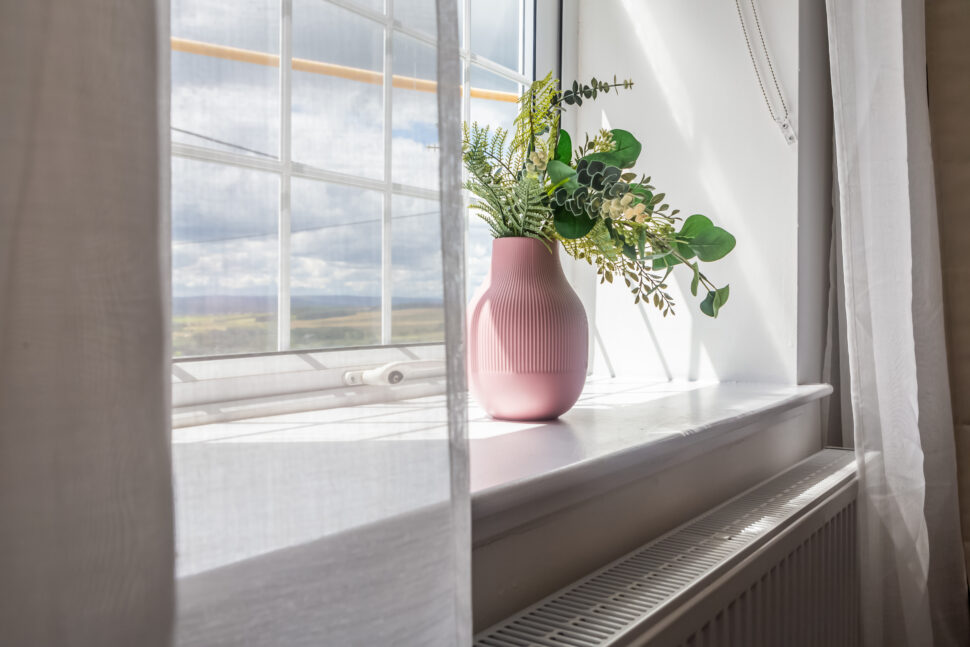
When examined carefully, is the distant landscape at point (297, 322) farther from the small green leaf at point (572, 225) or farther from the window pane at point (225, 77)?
the small green leaf at point (572, 225)

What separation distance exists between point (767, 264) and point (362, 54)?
130cm

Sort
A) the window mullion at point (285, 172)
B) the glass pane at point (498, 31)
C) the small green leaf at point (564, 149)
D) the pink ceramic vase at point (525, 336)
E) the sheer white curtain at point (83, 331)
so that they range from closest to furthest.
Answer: the sheer white curtain at point (83, 331) → the window mullion at point (285, 172) → the pink ceramic vase at point (525, 336) → the small green leaf at point (564, 149) → the glass pane at point (498, 31)

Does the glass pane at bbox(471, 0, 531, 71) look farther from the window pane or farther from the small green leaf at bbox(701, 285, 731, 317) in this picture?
the window pane

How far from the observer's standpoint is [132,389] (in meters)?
0.30

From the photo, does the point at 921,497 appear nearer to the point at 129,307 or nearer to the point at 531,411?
the point at 531,411

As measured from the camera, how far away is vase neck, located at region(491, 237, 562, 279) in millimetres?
1020

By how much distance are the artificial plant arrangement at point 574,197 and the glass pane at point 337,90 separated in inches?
23.9

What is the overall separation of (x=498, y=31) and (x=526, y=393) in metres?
0.86

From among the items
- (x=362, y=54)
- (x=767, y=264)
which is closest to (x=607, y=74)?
(x=767, y=264)

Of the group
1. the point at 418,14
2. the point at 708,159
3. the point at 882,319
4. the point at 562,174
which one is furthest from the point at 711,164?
the point at 418,14

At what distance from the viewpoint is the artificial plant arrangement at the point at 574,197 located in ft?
3.31

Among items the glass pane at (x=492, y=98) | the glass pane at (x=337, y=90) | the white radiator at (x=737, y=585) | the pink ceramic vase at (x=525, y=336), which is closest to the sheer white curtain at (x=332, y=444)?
the glass pane at (x=337, y=90)

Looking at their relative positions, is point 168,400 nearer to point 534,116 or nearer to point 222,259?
point 222,259

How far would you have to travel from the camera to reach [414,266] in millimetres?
452
